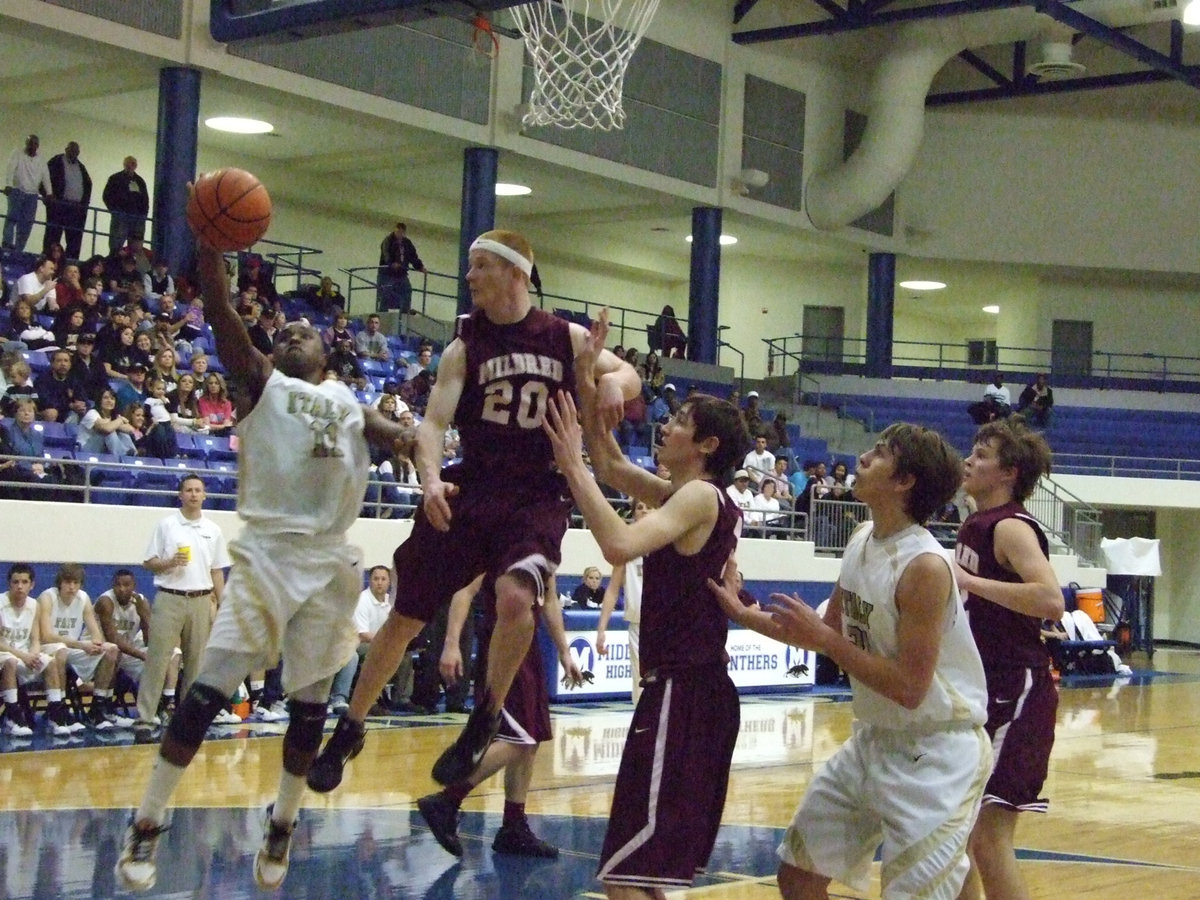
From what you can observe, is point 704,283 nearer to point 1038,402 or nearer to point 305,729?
point 1038,402

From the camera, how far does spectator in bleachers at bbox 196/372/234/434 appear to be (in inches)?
600

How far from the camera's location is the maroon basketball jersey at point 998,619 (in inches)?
227

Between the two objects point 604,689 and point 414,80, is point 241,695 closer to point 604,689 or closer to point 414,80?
point 604,689

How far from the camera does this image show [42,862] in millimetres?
7062

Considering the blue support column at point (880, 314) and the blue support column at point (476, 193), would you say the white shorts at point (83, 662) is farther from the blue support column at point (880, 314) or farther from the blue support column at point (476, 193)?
the blue support column at point (880, 314)

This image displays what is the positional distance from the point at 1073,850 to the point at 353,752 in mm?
4290

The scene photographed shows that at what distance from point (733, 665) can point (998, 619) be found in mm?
11261

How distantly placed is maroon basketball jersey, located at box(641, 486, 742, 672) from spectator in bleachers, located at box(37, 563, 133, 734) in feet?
25.6

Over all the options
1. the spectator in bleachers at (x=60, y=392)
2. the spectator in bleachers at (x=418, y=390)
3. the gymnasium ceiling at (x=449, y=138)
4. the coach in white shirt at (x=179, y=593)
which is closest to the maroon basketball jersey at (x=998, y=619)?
the coach in white shirt at (x=179, y=593)

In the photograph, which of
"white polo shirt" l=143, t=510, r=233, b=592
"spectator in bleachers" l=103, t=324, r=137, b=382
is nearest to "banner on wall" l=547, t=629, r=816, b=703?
"white polo shirt" l=143, t=510, r=233, b=592

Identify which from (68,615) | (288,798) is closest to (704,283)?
(68,615)

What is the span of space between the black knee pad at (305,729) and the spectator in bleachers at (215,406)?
9901mm

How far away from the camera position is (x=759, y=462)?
2123 centimetres

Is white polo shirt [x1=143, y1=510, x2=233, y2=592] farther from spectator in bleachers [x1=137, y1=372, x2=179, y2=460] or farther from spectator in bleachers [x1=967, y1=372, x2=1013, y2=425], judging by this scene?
spectator in bleachers [x1=967, y1=372, x2=1013, y2=425]
